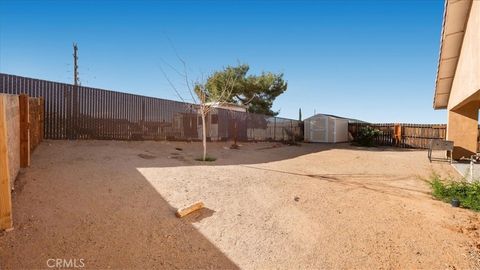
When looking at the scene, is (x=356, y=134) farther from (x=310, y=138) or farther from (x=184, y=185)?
(x=184, y=185)

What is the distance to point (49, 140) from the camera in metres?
8.66

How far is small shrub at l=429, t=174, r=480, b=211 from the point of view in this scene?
5.95 metres

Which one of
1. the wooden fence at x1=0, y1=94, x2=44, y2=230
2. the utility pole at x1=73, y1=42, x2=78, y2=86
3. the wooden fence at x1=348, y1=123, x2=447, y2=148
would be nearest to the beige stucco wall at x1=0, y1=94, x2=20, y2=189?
the wooden fence at x1=0, y1=94, x2=44, y2=230

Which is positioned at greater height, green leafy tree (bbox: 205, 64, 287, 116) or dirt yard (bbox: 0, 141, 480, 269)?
green leafy tree (bbox: 205, 64, 287, 116)

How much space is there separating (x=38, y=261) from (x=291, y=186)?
16.9ft

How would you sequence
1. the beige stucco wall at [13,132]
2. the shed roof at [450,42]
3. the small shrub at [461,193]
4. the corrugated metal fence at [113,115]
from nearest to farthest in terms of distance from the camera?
the beige stucco wall at [13,132] < the small shrub at [461,193] < the shed roof at [450,42] < the corrugated metal fence at [113,115]

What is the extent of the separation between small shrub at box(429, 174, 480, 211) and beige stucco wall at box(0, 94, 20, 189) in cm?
856

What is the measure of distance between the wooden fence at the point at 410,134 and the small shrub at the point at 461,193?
14505 mm

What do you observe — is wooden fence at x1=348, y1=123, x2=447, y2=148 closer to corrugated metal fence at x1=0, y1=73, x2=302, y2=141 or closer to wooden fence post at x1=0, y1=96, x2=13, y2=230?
corrugated metal fence at x1=0, y1=73, x2=302, y2=141

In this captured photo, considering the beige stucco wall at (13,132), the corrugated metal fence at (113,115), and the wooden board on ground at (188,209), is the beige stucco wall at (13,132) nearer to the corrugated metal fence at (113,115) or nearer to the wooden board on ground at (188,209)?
the wooden board on ground at (188,209)

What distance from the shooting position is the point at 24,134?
5562 mm

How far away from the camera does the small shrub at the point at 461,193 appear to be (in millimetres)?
5953

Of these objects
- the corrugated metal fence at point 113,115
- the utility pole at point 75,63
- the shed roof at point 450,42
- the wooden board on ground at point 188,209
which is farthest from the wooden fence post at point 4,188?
the utility pole at point 75,63

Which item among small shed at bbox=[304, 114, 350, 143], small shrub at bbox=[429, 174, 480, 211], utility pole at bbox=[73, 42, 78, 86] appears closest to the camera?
small shrub at bbox=[429, 174, 480, 211]
